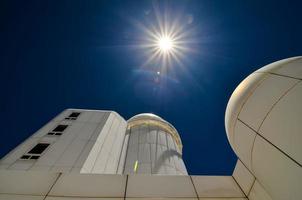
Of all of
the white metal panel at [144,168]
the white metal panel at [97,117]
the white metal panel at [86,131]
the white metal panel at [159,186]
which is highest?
the white metal panel at [159,186]

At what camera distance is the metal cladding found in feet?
52.1

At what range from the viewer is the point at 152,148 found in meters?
18.2

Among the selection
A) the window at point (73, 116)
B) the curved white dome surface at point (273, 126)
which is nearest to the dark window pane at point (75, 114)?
the window at point (73, 116)

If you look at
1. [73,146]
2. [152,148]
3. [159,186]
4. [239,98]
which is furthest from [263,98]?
[152,148]

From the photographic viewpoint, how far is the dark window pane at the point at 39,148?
12736 millimetres

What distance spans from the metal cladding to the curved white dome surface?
12829 mm

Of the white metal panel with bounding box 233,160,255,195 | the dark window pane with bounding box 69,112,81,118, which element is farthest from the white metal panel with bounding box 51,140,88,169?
the white metal panel with bounding box 233,160,255,195

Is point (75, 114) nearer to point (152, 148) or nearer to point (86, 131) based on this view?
point (86, 131)

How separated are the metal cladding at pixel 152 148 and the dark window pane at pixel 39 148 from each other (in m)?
6.87

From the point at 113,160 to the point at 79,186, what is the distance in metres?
12.2

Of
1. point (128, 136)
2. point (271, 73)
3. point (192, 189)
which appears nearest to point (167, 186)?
point (192, 189)

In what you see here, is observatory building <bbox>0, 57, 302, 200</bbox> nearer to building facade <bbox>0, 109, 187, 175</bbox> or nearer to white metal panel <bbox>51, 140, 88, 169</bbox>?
white metal panel <bbox>51, 140, 88, 169</bbox>

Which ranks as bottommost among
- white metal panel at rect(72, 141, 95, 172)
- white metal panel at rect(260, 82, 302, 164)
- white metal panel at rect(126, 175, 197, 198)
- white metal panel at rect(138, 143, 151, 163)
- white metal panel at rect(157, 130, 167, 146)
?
white metal panel at rect(138, 143, 151, 163)

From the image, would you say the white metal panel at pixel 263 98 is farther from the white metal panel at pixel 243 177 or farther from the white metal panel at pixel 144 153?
the white metal panel at pixel 144 153
